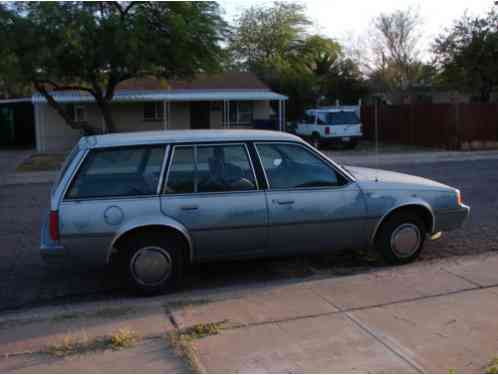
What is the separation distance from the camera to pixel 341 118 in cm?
2466

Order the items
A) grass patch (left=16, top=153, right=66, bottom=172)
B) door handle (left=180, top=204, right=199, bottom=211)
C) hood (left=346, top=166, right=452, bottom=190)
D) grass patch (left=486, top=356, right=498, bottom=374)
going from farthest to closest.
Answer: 1. grass patch (left=16, top=153, right=66, bottom=172)
2. hood (left=346, top=166, right=452, bottom=190)
3. door handle (left=180, top=204, right=199, bottom=211)
4. grass patch (left=486, top=356, right=498, bottom=374)

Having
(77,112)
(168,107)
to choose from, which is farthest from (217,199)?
(77,112)

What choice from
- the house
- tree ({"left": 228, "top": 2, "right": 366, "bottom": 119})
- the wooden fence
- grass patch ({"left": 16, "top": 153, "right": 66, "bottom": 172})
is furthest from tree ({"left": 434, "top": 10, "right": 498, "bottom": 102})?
grass patch ({"left": 16, "top": 153, "right": 66, "bottom": 172})

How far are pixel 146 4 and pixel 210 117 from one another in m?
10.4

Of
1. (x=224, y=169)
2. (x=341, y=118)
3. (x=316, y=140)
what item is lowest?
(x=316, y=140)

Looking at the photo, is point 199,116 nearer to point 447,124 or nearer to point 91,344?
point 447,124

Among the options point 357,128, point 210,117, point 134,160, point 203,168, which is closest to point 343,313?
point 203,168

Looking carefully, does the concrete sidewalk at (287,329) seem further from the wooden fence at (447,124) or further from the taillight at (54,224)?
the wooden fence at (447,124)

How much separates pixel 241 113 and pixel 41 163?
36.7ft

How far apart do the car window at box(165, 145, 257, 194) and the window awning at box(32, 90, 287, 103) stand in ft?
67.2

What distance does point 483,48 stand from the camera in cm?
2641

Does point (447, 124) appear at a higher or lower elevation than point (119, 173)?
higher

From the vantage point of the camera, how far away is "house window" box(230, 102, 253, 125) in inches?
1170

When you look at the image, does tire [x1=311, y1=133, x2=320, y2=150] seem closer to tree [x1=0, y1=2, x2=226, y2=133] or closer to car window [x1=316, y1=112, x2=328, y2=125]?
car window [x1=316, y1=112, x2=328, y2=125]
